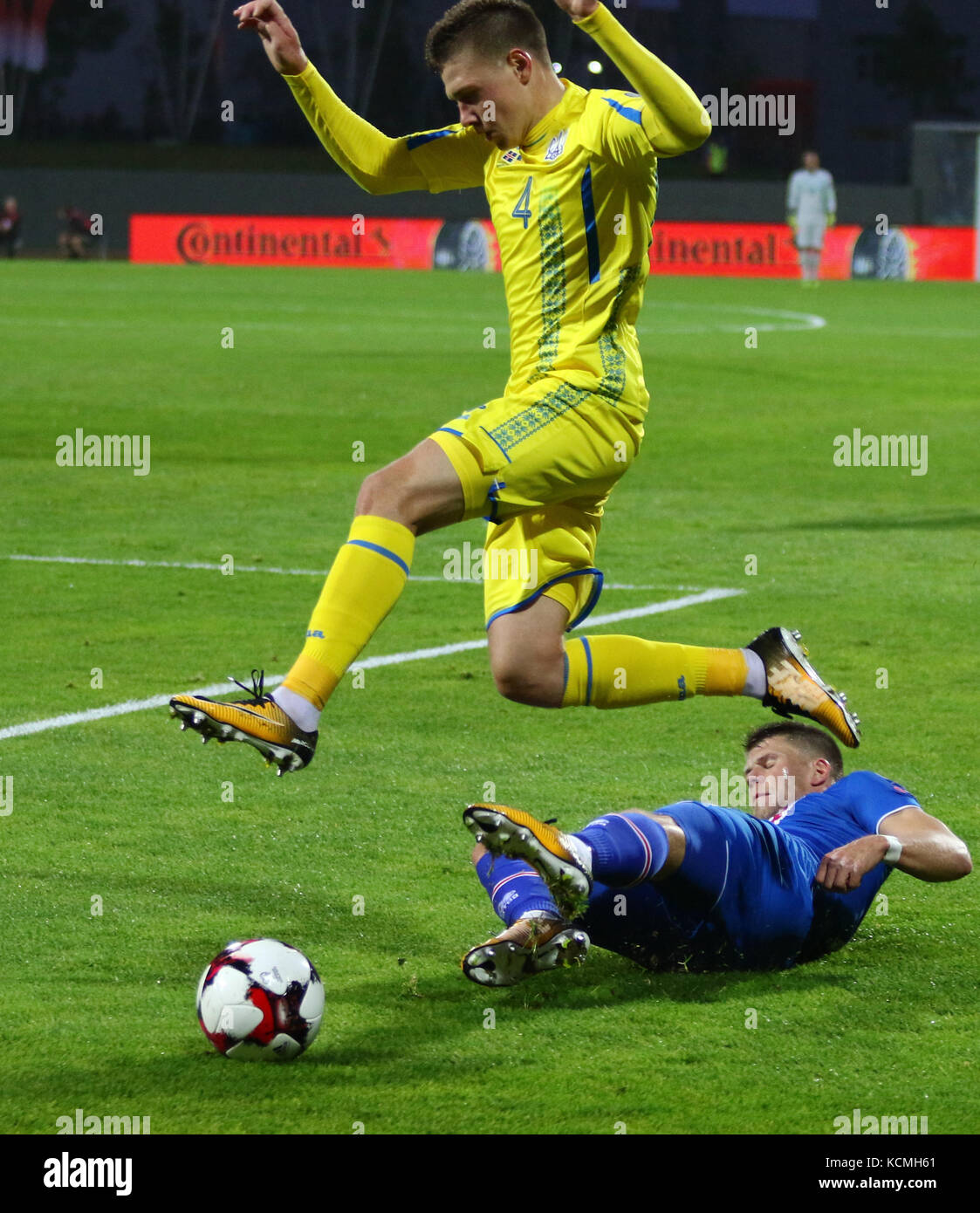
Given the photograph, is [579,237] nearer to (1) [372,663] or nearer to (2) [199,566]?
(1) [372,663]

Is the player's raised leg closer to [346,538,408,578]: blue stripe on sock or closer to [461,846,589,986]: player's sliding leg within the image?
[346,538,408,578]: blue stripe on sock

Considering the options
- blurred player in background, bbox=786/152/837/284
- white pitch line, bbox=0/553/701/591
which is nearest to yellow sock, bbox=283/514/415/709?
white pitch line, bbox=0/553/701/591

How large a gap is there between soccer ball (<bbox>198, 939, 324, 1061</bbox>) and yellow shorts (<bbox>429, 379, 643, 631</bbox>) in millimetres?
1445

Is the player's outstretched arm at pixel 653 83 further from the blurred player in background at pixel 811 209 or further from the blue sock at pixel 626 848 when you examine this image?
the blurred player in background at pixel 811 209

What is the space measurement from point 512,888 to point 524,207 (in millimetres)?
1943

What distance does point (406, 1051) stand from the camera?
4.29 m

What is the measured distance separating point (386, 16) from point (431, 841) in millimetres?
49208

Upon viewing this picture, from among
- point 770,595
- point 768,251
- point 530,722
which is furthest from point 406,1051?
point 768,251

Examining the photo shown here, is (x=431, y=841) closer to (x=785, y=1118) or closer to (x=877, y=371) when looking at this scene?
(x=785, y=1118)

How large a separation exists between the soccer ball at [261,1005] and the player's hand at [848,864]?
1.17 meters

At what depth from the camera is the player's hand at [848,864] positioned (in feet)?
15.0

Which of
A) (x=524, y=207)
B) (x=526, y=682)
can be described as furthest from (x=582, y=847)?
(x=524, y=207)

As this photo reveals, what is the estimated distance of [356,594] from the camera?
5109 mm

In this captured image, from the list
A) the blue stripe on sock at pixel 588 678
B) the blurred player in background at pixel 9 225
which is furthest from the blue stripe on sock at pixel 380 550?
the blurred player in background at pixel 9 225
